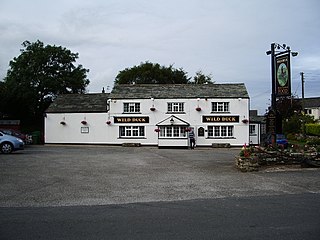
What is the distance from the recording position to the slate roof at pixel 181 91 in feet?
132

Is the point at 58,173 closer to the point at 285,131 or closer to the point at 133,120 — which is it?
the point at 133,120

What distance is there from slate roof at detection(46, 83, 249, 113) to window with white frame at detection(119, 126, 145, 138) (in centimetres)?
307

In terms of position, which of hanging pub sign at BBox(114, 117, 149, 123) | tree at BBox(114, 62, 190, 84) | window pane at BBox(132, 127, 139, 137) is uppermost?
tree at BBox(114, 62, 190, 84)

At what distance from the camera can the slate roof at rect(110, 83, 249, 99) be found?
40375 mm

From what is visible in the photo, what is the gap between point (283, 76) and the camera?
67.3 feet

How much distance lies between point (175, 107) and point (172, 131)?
2.90 m

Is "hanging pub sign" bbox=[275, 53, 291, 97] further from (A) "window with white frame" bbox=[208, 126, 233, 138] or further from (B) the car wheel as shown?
(A) "window with white frame" bbox=[208, 126, 233, 138]

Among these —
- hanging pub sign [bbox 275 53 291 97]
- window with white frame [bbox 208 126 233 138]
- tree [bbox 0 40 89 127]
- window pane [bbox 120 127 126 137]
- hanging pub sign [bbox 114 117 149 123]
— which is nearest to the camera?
hanging pub sign [bbox 275 53 291 97]

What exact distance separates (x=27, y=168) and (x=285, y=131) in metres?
42.3

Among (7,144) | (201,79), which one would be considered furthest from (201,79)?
(7,144)

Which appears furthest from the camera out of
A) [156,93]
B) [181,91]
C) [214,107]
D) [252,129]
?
[252,129]

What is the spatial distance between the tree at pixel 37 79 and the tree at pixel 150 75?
8923 mm

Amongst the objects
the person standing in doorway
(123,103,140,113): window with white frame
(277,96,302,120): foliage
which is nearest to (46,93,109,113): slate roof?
(123,103,140,113): window with white frame

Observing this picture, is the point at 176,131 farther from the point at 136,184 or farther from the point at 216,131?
the point at 136,184
